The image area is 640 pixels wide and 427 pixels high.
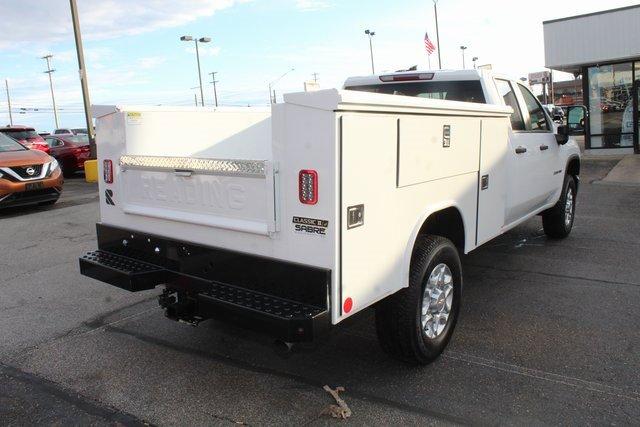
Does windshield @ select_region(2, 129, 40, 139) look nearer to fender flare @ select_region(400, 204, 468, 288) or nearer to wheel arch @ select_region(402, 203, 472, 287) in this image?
wheel arch @ select_region(402, 203, 472, 287)

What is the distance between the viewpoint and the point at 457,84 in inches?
200

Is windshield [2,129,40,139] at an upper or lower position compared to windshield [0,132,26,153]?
upper

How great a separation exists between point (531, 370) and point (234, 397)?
193 centimetres

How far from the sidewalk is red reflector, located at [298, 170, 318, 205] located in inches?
428

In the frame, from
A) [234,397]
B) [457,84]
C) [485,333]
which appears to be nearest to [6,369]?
[234,397]

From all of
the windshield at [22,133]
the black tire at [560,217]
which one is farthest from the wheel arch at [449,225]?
the windshield at [22,133]

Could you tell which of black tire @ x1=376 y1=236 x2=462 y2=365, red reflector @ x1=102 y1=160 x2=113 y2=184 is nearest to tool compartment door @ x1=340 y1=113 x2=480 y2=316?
black tire @ x1=376 y1=236 x2=462 y2=365

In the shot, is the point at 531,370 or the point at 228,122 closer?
the point at 531,370

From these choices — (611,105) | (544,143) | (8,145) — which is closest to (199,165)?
(544,143)

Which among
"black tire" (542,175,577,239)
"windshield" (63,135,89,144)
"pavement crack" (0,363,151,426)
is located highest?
"windshield" (63,135,89,144)

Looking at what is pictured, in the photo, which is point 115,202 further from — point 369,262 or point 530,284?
point 530,284

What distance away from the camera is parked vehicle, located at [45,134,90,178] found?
17797mm

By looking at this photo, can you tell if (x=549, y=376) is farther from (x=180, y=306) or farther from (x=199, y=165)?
(x=199, y=165)

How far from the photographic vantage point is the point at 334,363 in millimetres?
3848
